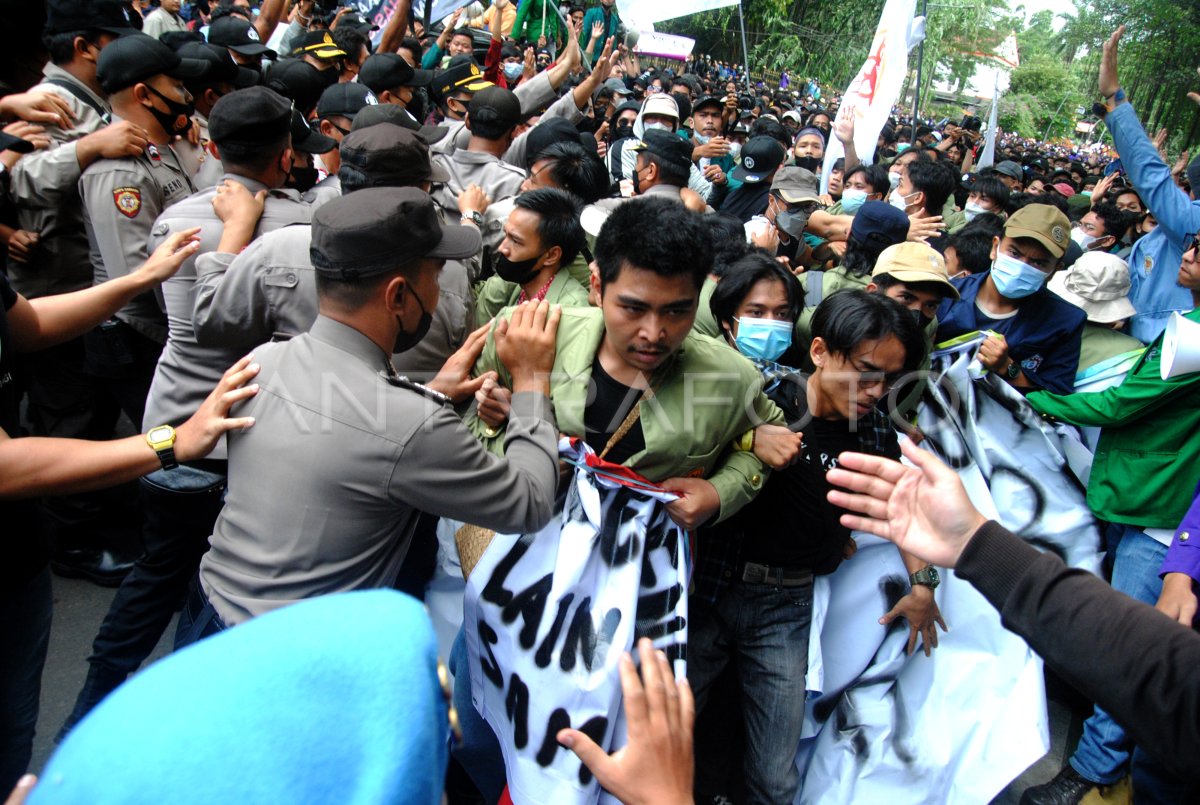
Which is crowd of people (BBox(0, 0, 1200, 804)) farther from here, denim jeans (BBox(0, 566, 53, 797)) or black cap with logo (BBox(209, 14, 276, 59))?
black cap with logo (BBox(209, 14, 276, 59))

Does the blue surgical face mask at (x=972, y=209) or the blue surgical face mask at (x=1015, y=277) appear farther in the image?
the blue surgical face mask at (x=972, y=209)

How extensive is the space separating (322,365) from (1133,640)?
5.73 feet

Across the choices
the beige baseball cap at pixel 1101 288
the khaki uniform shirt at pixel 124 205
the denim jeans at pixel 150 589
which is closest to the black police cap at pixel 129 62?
the khaki uniform shirt at pixel 124 205

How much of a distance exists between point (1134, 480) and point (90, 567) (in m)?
4.57

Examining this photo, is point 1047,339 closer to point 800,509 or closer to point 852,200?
point 800,509

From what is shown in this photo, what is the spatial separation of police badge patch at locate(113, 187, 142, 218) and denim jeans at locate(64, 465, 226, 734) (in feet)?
3.78

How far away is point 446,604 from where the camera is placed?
2.55 metres

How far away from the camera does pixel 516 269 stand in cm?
295

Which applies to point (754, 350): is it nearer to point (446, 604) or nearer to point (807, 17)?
point (446, 604)

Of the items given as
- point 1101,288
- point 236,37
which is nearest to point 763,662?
point 1101,288

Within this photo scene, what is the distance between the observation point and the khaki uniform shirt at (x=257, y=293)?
2.32 meters

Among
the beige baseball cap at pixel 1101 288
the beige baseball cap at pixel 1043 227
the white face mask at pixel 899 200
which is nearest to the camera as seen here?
the beige baseball cap at pixel 1043 227

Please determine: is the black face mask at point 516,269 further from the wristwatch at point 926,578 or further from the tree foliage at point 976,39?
the tree foliage at point 976,39

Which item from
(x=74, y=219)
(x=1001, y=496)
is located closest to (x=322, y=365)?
(x=74, y=219)
